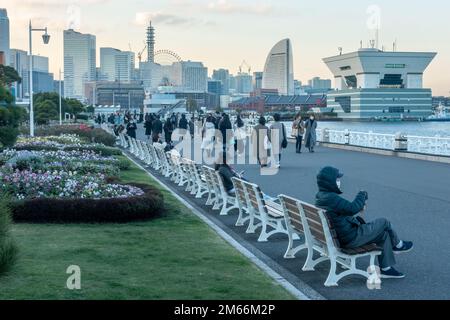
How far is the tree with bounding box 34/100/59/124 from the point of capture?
177 feet

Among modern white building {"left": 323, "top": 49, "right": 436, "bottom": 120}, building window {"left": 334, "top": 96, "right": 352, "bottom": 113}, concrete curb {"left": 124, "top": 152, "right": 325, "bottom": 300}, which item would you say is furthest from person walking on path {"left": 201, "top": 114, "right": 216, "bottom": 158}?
building window {"left": 334, "top": 96, "right": 352, "bottom": 113}

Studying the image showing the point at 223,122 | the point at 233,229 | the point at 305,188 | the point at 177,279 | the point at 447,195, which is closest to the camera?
the point at 177,279

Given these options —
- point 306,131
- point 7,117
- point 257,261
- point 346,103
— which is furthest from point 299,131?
point 346,103

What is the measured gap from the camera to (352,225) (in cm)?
843

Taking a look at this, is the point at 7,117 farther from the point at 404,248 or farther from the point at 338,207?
the point at 404,248

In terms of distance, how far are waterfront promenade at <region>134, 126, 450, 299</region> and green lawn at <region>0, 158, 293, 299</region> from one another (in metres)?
0.61

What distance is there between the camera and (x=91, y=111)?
131 meters

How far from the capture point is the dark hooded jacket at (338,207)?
A: 838 cm

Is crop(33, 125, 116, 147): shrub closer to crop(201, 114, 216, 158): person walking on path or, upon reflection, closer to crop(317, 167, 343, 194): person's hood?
crop(201, 114, 216, 158): person walking on path

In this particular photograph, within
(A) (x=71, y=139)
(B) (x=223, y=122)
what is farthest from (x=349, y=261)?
(A) (x=71, y=139)

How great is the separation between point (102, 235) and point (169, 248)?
4.56 ft

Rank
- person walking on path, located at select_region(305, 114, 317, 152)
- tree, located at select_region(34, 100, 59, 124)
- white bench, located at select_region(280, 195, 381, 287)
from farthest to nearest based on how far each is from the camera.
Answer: tree, located at select_region(34, 100, 59, 124) < person walking on path, located at select_region(305, 114, 317, 152) < white bench, located at select_region(280, 195, 381, 287)

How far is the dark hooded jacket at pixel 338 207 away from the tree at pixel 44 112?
47.4 metres

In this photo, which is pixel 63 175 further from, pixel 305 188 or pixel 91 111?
pixel 91 111
